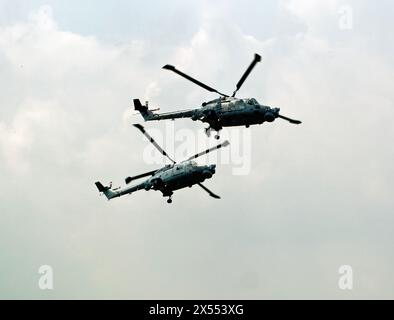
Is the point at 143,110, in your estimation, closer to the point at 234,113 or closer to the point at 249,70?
the point at 234,113

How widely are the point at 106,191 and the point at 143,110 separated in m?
12.8

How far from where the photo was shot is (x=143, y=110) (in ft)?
268

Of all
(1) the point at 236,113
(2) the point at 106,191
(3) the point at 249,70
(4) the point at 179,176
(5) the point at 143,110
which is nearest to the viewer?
(3) the point at 249,70

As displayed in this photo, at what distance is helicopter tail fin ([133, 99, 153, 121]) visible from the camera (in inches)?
3191

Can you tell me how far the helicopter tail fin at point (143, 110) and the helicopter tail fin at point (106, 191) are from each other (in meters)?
11.3

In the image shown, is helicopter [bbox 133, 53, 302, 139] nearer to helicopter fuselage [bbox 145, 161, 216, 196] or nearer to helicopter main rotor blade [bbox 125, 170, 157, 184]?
helicopter fuselage [bbox 145, 161, 216, 196]

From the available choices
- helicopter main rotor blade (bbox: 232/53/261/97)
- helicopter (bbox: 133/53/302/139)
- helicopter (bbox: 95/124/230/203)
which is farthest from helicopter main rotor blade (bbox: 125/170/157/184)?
helicopter main rotor blade (bbox: 232/53/261/97)

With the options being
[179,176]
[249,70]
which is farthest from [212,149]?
[249,70]
